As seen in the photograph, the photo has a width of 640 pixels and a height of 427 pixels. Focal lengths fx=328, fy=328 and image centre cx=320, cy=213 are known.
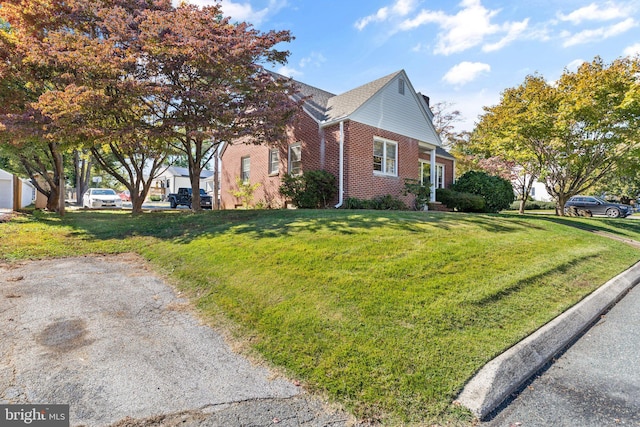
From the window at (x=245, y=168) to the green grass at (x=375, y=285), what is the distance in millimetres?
9225

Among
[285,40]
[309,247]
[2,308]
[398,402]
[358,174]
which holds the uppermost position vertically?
[285,40]

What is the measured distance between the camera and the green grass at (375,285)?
111 inches

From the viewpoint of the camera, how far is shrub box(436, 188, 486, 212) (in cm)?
1569

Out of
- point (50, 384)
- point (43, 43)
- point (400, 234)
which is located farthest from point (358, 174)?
point (50, 384)

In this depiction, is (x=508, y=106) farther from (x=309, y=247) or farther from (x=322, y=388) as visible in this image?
(x=322, y=388)

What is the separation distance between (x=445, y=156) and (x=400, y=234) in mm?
16229

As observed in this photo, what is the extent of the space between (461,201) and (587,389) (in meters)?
13.9

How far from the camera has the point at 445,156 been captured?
20.8 m

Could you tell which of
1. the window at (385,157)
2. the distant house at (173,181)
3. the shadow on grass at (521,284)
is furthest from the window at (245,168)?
the distant house at (173,181)

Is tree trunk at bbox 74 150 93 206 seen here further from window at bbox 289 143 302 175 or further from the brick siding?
window at bbox 289 143 302 175

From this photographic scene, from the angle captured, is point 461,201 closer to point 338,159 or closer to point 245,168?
point 338,159

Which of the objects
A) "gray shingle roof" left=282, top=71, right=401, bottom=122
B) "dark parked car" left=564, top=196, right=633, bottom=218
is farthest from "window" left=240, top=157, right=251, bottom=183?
"dark parked car" left=564, top=196, right=633, bottom=218

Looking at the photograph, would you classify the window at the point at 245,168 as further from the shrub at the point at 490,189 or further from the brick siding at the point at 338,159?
the shrub at the point at 490,189

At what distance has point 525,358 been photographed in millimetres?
3137
